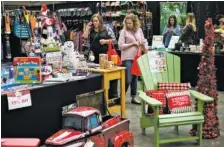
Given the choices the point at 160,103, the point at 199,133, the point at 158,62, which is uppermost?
the point at 158,62

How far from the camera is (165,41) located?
779 centimetres

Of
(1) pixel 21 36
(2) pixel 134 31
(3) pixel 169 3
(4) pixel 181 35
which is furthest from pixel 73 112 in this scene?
(3) pixel 169 3

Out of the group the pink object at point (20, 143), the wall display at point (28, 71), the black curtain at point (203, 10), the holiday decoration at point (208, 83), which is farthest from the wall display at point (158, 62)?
the black curtain at point (203, 10)

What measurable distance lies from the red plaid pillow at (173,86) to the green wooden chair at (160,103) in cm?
8

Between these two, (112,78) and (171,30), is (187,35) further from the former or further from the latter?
(112,78)

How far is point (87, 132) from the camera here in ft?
10.2

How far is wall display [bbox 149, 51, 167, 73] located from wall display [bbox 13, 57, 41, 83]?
4.55 ft

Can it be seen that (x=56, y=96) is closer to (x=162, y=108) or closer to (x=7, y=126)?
(x=7, y=126)

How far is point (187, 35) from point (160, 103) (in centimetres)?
390

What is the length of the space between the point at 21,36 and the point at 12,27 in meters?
0.22

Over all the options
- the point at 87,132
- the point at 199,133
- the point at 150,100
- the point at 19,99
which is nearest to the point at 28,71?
the point at 19,99

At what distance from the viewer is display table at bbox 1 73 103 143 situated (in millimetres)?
3344

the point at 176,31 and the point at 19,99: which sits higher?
the point at 176,31

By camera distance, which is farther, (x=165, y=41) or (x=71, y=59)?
(x=165, y=41)
